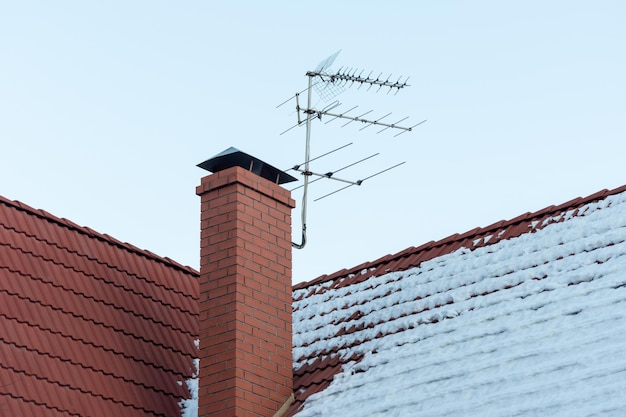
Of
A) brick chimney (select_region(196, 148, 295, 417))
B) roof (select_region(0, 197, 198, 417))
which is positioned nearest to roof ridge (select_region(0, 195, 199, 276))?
roof (select_region(0, 197, 198, 417))

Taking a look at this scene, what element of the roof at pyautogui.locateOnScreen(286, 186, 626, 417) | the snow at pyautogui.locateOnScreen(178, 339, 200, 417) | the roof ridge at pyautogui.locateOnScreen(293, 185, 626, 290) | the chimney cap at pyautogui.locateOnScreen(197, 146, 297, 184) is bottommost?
the snow at pyautogui.locateOnScreen(178, 339, 200, 417)

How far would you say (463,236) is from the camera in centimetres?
1109

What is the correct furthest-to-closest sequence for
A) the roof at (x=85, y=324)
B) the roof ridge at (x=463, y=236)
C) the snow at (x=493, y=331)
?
the roof ridge at (x=463, y=236), the roof at (x=85, y=324), the snow at (x=493, y=331)

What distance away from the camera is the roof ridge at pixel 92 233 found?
35.2ft

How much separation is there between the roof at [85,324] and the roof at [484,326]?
1.23m

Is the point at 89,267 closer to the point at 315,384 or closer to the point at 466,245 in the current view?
the point at 315,384

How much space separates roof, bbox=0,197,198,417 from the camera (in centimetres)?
960

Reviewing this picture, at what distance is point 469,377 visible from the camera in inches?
339

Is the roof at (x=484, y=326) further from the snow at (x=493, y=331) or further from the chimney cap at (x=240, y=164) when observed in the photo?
the chimney cap at (x=240, y=164)

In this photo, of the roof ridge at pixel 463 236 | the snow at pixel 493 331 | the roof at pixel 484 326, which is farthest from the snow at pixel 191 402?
the roof ridge at pixel 463 236

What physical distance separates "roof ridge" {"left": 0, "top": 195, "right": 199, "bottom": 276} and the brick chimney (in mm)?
1249

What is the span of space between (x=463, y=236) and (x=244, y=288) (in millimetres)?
2253

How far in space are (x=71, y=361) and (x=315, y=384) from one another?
6.61ft

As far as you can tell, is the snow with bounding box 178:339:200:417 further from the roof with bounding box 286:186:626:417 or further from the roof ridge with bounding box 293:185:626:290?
Result: the roof ridge with bounding box 293:185:626:290
